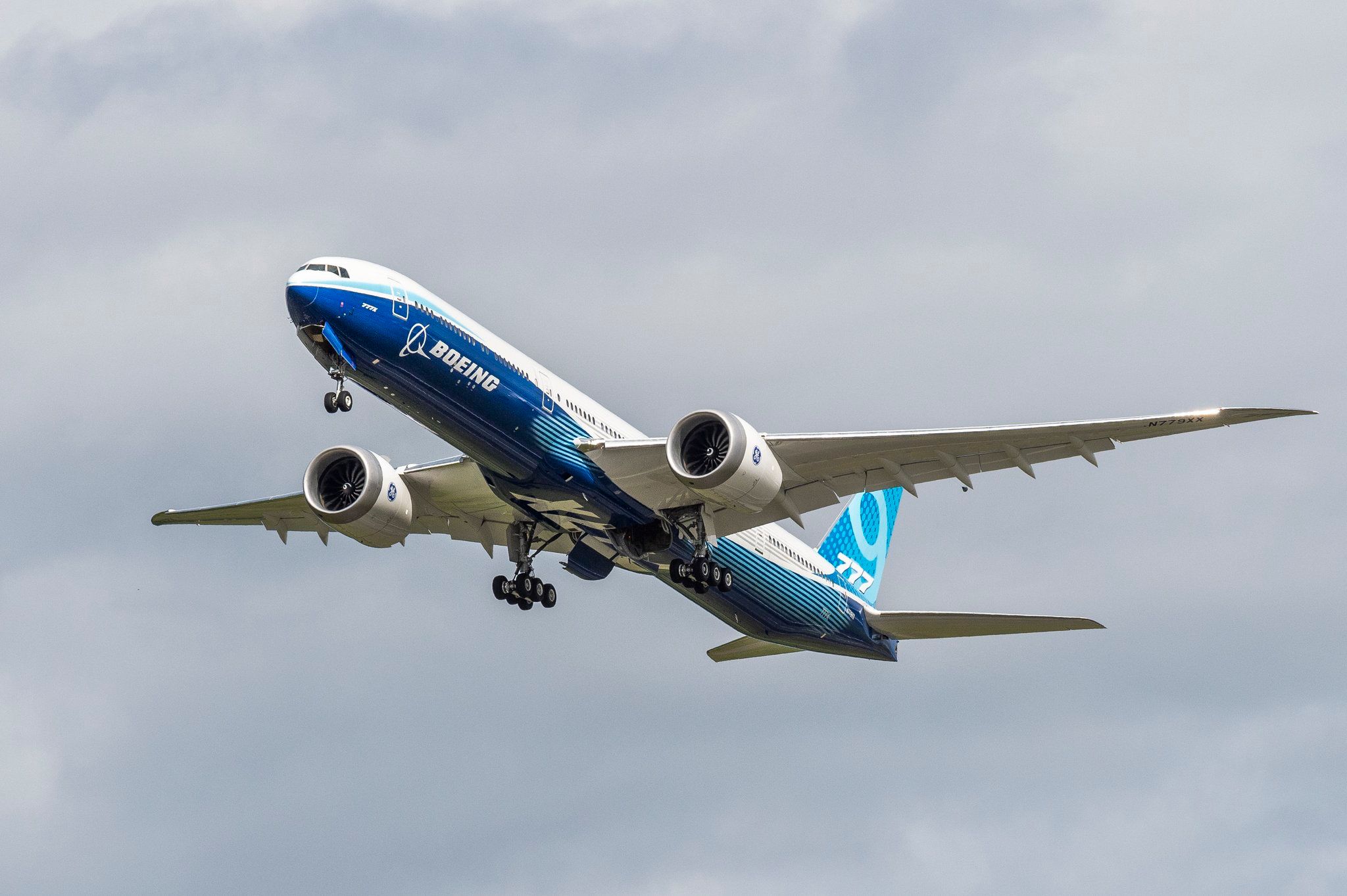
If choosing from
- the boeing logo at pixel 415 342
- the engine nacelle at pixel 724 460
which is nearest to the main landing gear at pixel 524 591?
the engine nacelle at pixel 724 460

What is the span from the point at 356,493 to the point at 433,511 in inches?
103

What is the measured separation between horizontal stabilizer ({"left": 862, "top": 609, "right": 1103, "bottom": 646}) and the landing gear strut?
6666 mm

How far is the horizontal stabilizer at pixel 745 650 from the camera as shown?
41.2 m

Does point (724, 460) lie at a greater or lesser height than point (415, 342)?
lesser

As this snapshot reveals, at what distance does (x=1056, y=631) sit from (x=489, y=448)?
40.9ft

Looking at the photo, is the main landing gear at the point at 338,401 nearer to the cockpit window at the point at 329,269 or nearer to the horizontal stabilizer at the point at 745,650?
the cockpit window at the point at 329,269

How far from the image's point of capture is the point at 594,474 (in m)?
32.7

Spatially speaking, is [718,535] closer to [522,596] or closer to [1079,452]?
[522,596]

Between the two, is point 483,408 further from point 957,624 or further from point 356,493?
point 957,624

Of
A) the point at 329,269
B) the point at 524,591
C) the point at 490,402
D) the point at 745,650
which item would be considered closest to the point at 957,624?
the point at 745,650

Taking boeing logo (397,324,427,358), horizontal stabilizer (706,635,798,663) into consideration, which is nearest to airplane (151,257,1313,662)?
boeing logo (397,324,427,358)

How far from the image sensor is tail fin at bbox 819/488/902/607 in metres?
42.1

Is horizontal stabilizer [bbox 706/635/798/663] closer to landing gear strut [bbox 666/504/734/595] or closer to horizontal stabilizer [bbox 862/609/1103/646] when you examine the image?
horizontal stabilizer [bbox 862/609/1103/646]

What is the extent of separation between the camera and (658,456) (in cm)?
3253
